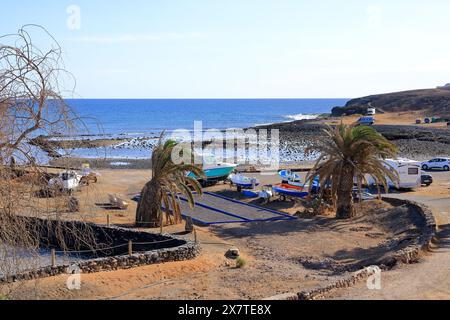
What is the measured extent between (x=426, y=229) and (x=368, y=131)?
6.07 meters

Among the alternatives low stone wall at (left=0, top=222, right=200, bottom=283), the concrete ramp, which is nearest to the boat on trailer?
the concrete ramp

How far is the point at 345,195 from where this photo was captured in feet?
80.0

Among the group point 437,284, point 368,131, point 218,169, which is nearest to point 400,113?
point 218,169

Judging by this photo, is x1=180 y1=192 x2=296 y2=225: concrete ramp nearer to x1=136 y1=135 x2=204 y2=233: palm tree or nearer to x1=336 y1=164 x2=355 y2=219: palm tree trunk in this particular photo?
x1=136 y1=135 x2=204 y2=233: palm tree

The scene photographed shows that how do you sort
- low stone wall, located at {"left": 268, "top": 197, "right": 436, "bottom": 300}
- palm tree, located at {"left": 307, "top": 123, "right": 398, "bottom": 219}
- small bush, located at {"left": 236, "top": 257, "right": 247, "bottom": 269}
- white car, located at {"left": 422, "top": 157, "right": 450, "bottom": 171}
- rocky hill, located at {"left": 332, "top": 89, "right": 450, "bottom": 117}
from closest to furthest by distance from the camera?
low stone wall, located at {"left": 268, "top": 197, "right": 436, "bottom": 300} → small bush, located at {"left": 236, "top": 257, "right": 247, "bottom": 269} → palm tree, located at {"left": 307, "top": 123, "right": 398, "bottom": 219} → white car, located at {"left": 422, "top": 157, "right": 450, "bottom": 171} → rocky hill, located at {"left": 332, "top": 89, "right": 450, "bottom": 117}

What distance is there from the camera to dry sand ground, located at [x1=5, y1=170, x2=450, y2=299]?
13.4 meters

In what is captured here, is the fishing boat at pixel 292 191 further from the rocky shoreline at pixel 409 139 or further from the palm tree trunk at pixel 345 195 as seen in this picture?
the rocky shoreline at pixel 409 139

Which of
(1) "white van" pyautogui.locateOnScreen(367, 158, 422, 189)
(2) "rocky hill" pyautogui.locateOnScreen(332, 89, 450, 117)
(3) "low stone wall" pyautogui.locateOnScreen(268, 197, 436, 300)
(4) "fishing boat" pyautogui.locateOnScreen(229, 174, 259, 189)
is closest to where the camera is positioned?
(3) "low stone wall" pyautogui.locateOnScreen(268, 197, 436, 300)

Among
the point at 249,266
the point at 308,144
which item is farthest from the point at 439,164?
the point at 308,144

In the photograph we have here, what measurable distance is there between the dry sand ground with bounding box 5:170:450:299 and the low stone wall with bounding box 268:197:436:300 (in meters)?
0.39

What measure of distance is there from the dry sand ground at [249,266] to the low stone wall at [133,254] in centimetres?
37

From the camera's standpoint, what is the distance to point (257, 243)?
799 inches

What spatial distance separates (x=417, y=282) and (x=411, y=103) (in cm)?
10022
